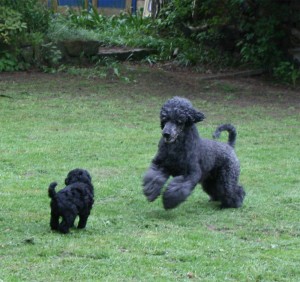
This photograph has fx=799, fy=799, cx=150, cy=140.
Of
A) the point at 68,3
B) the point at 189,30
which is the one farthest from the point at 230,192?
the point at 68,3

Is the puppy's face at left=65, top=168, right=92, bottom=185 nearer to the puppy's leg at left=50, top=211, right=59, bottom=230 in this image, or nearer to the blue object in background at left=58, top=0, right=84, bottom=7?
the puppy's leg at left=50, top=211, right=59, bottom=230

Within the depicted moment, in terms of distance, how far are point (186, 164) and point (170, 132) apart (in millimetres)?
432

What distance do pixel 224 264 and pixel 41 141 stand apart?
6394 mm

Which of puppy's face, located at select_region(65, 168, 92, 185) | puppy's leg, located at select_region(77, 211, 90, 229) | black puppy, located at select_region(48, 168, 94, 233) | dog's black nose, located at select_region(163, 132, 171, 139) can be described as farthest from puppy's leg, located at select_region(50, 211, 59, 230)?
dog's black nose, located at select_region(163, 132, 171, 139)

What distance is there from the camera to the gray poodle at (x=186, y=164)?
8.21m

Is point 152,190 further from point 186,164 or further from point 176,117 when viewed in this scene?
point 176,117

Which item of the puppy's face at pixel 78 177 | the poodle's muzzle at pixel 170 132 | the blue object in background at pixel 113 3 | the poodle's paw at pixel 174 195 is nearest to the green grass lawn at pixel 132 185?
the poodle's paw at pixel 174 195

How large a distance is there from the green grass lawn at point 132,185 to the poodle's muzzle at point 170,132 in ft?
2.64

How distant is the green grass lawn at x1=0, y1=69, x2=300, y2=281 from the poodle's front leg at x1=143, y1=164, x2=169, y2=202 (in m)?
0.24

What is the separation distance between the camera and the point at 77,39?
782 inches

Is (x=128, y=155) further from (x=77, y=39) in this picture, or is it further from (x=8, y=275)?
(x=77, y=39)

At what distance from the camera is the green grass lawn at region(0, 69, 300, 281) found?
6.44 meters

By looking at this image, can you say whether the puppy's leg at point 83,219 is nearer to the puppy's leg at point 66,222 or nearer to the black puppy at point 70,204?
the black puppy at point 70,204

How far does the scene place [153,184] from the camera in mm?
8227
